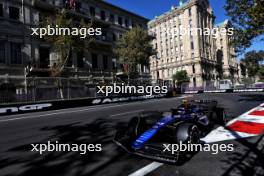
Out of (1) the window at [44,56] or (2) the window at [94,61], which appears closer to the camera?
(1) the window at [44,56]

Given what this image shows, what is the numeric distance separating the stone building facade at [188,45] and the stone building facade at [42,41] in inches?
911

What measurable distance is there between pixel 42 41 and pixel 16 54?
10.7 ft

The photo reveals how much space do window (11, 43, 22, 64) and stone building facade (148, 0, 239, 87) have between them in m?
34.8

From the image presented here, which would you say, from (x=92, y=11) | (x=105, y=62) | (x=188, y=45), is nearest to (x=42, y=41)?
(x=92, y=11)

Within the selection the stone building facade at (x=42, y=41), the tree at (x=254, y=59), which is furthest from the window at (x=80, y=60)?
the tree at (x=254, y=59)

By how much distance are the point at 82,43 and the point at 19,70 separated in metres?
6.89

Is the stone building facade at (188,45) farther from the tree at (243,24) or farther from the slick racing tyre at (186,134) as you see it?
the slick racing tyre at (186,134)

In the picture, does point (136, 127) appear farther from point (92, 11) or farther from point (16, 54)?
point (92, 11)

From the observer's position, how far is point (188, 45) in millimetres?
54969

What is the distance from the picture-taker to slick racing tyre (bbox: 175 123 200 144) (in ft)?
13.5

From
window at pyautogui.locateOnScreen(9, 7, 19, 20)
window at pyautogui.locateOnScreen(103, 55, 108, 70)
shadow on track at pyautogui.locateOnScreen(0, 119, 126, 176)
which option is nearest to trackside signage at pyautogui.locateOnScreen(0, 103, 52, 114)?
shadow on track at pyautogui.locateOnScreen(0, 119, 126, 176)

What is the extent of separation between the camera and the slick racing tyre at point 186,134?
4.11 metres

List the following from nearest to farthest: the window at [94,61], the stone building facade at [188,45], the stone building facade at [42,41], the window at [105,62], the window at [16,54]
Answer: the stone building facade at [42,41], the window at [16,54], the window at [94,61], the window at [105,62], the stone building facade at [188,45]

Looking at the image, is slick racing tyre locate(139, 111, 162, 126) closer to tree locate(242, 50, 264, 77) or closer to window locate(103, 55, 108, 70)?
window locate(103, 55, 108, 70)
